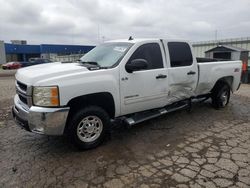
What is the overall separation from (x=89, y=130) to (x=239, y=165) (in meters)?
2.52

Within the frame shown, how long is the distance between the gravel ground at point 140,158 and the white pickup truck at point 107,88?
0.42 meters

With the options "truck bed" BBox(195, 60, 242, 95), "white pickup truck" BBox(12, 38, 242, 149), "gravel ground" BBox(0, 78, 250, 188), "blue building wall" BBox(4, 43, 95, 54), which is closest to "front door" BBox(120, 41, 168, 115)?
"white pickup truck" BBox(12, 38, 242, 149)

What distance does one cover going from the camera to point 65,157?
12.1ft

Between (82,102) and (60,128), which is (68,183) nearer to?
(60,128)

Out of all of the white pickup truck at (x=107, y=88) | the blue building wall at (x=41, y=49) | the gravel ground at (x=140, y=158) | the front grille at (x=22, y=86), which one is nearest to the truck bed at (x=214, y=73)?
the white pickup truck at (x=107, y=88)

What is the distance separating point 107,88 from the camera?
3836mm

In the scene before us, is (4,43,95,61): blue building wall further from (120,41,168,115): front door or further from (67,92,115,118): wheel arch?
(67,92,115,118): wheel arch

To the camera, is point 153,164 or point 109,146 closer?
point 153,164

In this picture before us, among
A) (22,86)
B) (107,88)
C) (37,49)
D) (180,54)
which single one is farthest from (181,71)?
(37,49)

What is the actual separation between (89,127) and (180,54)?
2.77 meters

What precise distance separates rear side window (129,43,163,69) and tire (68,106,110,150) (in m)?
1.39

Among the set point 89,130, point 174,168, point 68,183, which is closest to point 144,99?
point 89,130

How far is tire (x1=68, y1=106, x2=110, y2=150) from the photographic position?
3670mm

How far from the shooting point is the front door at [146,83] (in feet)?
13.6
